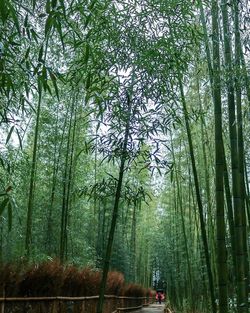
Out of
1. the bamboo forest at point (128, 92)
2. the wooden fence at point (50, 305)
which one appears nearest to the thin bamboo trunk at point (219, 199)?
the bamboo forest at point (128, 92)

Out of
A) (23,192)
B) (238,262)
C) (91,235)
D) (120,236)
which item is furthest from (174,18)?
(120,236)

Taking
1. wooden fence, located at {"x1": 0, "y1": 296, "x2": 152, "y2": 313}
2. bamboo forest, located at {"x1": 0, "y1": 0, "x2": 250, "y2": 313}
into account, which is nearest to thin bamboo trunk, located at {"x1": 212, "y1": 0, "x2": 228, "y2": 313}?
bamboo forest, located at {"x1": 0, "y1": 0, "x2": 250, "y2": 313}

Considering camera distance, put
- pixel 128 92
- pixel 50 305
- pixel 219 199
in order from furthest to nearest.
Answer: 1. pixel 50 305
2. pixel 219 199
3. pixel 128 92

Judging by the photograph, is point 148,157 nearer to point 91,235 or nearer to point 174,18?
point 174,18

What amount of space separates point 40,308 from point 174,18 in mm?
3133

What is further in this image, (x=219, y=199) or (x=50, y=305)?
(x=50, y=305)

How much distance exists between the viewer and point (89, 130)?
28.6ft

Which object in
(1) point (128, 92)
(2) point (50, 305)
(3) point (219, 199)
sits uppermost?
(1) point (128, 92)

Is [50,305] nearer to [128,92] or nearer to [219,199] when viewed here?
[219,199]

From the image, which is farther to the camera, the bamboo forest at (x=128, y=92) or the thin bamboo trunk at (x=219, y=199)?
the thin bamboo trunk at (x=219, y=199)

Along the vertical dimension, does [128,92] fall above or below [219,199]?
above

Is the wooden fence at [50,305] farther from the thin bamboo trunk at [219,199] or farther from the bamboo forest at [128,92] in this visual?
the thin bamboo trunk at [219,199]

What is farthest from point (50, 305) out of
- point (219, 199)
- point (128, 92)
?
point (128, 92)

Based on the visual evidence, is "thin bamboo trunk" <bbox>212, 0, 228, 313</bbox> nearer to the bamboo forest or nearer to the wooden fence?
the bamboo forest
